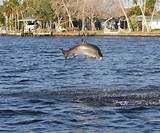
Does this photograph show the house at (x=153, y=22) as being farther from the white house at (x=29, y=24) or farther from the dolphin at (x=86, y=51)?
the dolphin at (x=86, y=51)

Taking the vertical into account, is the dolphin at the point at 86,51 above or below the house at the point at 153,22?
above

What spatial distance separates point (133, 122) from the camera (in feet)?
58.0

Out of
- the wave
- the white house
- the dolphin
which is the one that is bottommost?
the white house

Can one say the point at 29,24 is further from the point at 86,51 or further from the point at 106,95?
the point at 106,95

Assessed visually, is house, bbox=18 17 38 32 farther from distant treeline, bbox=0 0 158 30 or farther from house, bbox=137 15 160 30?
house, bbox=137 15 160 30

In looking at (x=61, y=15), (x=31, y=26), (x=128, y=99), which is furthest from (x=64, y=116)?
(x=31, y=26)

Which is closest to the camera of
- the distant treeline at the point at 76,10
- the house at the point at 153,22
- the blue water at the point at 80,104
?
the blue water at the point at 80,104

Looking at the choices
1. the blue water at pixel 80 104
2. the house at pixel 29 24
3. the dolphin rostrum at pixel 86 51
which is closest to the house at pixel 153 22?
the house at pixel 29 24

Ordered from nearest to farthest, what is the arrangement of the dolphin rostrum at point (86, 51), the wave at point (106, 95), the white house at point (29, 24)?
1. the wave at point (106, 95)
2. the dolphin rostrum at point (86, 51)
3. the white house at point (29, 24)

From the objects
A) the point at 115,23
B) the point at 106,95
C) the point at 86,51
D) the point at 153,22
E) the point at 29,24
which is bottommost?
the point at 29,24

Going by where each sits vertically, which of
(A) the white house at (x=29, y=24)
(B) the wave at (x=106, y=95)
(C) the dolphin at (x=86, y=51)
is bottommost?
(A) the white house at (x=29, y=24)

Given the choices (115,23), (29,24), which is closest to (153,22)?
(115,23)

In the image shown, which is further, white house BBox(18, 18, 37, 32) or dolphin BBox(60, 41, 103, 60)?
white house BBox(18, 18, 37, 32)

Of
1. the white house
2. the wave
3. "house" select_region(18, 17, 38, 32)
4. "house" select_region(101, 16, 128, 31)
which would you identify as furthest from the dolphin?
"house" select_region(18, 17, 38, 32)
